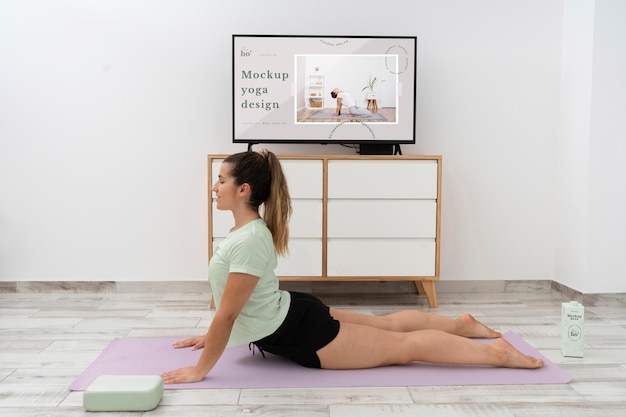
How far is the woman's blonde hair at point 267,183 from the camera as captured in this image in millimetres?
2115

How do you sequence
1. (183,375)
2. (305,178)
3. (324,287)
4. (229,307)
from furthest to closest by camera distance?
1. (324,287)
2. (305,178)
3. (183,375)
4. (229,307)

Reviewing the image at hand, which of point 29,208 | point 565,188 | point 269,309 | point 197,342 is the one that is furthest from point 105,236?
point 565,188

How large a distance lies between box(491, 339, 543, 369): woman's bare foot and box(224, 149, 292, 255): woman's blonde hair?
87 centimetres

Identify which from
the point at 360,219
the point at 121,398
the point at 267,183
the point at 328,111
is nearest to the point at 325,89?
the point at 328,111

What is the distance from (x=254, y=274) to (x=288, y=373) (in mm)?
439

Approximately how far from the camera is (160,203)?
377 centimetres

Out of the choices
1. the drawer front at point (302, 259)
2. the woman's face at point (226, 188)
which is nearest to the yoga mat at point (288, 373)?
the woman's face at point (226, 188)

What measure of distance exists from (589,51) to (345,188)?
5.06ft

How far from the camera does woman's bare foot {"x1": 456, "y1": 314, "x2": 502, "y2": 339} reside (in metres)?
2.62

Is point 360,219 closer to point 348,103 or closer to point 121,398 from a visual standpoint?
point 348,103

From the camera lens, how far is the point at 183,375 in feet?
6.94

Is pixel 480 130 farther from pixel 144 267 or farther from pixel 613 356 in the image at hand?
pixel 144 267

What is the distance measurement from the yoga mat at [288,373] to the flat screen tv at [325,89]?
1454mm

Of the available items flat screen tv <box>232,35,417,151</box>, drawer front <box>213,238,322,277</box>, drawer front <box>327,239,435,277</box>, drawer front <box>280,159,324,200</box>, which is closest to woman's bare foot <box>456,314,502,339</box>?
drawer front <box>327,239,435,277</box>
